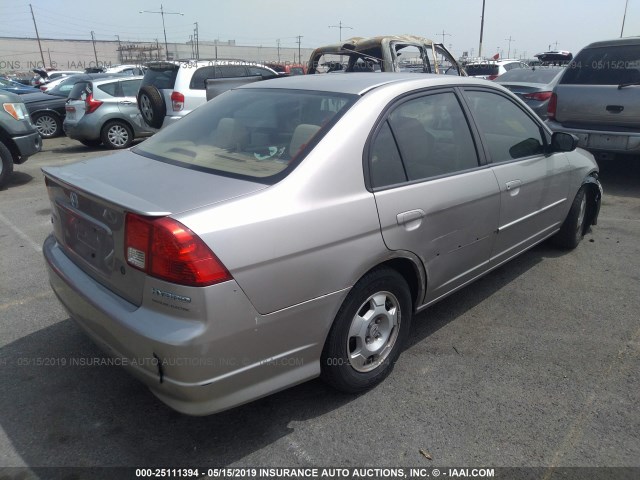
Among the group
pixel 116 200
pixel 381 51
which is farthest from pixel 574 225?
pixel 381 51

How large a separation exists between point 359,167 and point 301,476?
148 centimetres

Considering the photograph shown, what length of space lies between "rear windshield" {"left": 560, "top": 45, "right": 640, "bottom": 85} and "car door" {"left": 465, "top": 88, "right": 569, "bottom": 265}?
3737 millimetres

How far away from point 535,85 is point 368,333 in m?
8.44

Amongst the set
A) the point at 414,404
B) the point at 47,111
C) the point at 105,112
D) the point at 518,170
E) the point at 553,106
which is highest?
A: the point at 518,170

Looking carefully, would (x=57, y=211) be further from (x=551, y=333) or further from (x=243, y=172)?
(x=551, y=333)

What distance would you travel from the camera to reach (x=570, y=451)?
95.3 inches

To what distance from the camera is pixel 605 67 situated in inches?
283

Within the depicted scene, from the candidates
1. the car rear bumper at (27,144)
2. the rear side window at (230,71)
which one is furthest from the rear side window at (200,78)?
the car rear bumper at (27,144)

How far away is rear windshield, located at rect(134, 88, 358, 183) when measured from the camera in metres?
2.56

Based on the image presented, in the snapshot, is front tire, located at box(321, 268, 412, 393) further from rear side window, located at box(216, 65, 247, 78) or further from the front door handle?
rear side window, located at box(216, 65, 247, 78)

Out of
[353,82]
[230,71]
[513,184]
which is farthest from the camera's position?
[230,71]

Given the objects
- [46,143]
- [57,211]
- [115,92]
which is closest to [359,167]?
[57,211]

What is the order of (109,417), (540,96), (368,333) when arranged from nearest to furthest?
(109,417) → (368,333) → (540,96)

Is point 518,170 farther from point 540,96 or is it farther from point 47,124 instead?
point 47,124
